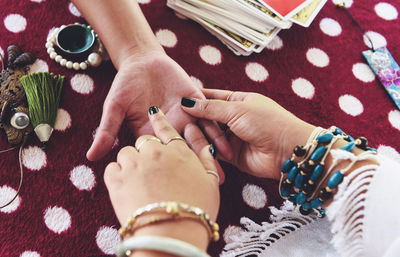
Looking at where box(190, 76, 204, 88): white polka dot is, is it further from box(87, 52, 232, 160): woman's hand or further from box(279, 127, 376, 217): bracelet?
box(279, 127, 376, 217): bracelet

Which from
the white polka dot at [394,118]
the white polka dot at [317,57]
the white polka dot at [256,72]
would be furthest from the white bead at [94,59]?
the white polka dot at [394,118]

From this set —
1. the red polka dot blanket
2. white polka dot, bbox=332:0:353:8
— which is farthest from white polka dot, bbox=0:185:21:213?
white polka dot, bbox=332:0:353:8

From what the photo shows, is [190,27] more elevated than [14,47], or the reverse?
[190,27]

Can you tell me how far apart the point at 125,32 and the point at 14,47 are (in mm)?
313

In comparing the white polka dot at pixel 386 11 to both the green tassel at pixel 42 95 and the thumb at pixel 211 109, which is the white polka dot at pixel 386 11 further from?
the green tassel at pixel 42 95

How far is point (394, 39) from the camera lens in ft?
4.00

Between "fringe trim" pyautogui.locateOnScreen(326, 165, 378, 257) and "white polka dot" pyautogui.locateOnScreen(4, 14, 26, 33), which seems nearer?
"fringe trim" pyautogui.locateOnScreen(326, 165, 378, 257)

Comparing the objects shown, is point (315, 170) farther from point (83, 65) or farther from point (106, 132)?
point (83, 65)

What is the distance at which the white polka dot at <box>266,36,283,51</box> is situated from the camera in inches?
44.6

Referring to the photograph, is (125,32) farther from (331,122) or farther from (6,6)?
(331,122)

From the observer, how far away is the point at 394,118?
Result: 1.03 metres

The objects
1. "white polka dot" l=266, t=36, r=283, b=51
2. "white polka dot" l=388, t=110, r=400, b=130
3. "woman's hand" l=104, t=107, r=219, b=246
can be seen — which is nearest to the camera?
"woman's hand" l=104, t=107, r=219, b=246

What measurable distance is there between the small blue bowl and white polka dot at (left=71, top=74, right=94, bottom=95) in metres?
0.08

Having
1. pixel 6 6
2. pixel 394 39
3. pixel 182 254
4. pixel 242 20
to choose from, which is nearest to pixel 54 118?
pixel 6 6
